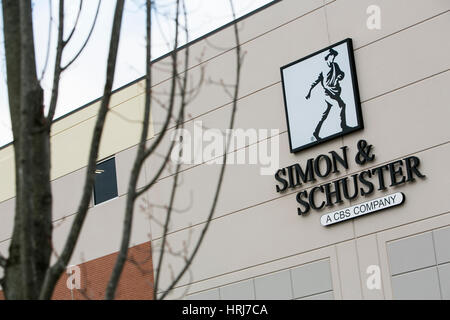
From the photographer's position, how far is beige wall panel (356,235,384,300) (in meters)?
19.6

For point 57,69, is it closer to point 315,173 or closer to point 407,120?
point 407,120

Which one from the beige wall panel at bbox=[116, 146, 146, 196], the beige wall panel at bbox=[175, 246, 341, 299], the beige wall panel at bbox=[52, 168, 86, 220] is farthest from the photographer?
the beige wall panel at bbox=[52, 168, 86, 220]

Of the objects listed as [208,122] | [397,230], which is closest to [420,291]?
[397,230]

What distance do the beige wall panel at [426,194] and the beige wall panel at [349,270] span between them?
2.54ft

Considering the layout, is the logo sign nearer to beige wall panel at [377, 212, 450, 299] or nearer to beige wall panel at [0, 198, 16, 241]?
beige wall panel at [377, 212, 450, 299]

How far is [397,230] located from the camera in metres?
19.4

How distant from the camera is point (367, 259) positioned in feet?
64.8

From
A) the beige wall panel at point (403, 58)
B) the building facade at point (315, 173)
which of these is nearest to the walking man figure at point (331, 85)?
the building facade at point (315, 173)

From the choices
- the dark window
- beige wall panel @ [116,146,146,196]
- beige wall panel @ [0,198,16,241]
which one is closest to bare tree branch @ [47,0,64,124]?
beige wall panel @ [116,146,146,196]

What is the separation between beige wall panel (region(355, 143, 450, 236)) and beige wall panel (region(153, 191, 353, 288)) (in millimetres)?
1132

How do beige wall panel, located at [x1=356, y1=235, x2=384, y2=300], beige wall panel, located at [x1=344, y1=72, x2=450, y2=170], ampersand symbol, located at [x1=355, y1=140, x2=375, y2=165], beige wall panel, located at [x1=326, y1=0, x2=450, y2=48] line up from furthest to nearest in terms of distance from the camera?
1. ampersand symbol, located at [x1=355, y1=140, x2=375, y2=165]
2. beige wall panel, located at [x1=326, y1=0, x2=450, y2=48]
3. beige wall panel, located at [x1=356, y1=235, x2=384, y2=300]
4. beige wall panel, located at [x1=344, y1=72, x2=450, y2=170]

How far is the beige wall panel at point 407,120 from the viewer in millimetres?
19125
